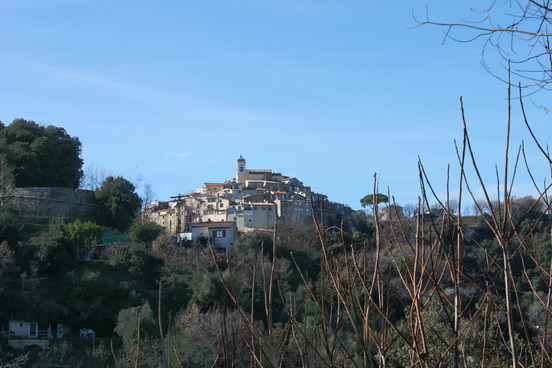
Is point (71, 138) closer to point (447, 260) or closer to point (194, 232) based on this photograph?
point (194, 232)

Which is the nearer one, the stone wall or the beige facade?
the stone wall

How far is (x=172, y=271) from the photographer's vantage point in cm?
3019

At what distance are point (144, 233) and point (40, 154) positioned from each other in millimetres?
8923

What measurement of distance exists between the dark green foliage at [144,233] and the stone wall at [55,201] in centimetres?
489

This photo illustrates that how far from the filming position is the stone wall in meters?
35.9

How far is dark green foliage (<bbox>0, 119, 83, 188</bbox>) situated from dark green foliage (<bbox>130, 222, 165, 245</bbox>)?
303 inches

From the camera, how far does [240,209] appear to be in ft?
151

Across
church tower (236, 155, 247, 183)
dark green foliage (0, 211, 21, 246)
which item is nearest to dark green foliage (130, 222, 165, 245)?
dark green foliage (0, 211, 21, 246)

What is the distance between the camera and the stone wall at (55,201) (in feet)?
118

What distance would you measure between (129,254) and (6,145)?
1066 centimetres

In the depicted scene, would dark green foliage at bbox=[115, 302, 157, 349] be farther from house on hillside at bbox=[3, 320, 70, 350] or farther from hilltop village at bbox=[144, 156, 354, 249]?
hilltop village at bbox=[144, 156, 354, 249]

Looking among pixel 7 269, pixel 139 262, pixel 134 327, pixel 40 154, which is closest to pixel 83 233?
pixel 139 262

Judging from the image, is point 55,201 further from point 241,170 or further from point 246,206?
point 241,170

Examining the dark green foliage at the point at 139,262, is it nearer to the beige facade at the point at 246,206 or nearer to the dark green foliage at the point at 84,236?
the dark green foliage at the point at 84,236
